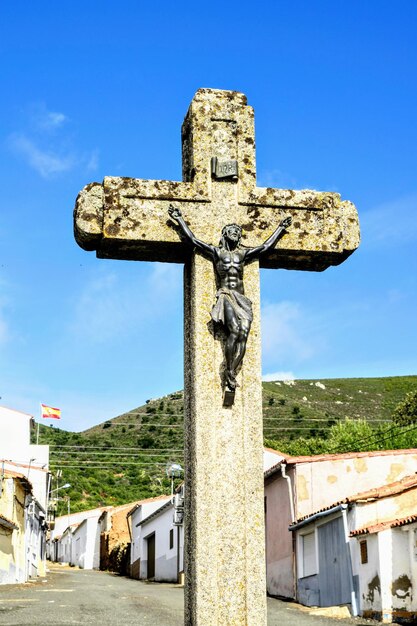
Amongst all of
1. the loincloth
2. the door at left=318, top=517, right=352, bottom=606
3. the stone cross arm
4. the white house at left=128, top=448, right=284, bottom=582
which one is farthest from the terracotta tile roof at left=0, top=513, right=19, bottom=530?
the loincloth

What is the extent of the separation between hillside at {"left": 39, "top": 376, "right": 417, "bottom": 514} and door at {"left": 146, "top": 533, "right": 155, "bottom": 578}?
13.9 metres

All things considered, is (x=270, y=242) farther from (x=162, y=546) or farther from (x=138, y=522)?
(x=138, y=522)

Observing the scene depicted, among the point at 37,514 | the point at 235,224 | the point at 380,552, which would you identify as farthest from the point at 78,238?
the point at 37,514

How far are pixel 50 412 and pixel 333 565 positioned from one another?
1372 inches

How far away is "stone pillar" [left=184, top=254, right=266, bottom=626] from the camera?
235 inches

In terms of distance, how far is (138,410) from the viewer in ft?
341

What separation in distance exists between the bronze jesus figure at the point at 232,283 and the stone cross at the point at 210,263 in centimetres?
8

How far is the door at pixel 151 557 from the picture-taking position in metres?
48.0

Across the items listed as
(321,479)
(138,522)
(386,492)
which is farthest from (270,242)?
(138,522)

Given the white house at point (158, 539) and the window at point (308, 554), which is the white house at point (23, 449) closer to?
the white house at point (158, 539)

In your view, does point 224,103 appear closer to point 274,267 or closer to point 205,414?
point 274,267

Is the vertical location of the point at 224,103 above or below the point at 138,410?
below

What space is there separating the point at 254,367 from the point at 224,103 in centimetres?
220

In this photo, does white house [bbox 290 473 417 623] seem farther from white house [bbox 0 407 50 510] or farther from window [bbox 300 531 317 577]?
white house [bbox 0 407 50 510]
